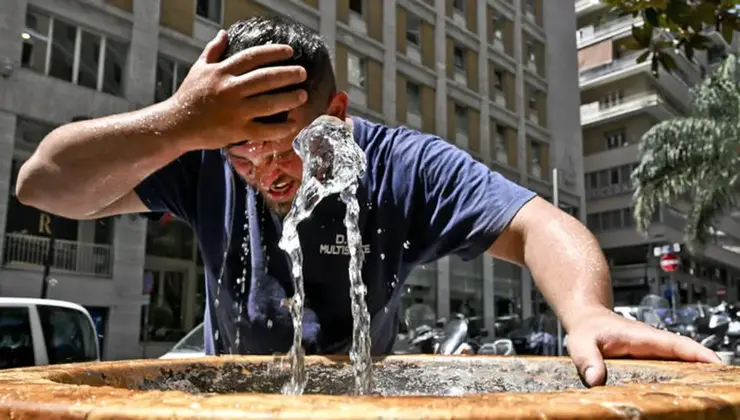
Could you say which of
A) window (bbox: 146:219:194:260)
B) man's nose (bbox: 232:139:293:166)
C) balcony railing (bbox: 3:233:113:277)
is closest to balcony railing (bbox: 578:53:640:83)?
window (bbox: 146:219:194:260)

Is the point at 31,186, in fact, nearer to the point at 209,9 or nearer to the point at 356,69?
the point at 209,9

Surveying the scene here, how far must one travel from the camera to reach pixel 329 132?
1456mm

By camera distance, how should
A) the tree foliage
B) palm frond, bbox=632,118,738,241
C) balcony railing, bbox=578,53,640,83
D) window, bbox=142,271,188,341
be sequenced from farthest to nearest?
balcony railing, bbox=578,53,640,83
palm frond, bbox=632,118,738,241
window, bbox=142,271,188,341
the tree foliage

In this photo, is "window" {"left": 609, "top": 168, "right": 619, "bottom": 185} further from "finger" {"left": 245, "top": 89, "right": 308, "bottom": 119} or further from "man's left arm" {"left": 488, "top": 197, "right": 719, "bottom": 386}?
"finger" {"left": 245, "top": 89, "right": 308, "bottom": 119}

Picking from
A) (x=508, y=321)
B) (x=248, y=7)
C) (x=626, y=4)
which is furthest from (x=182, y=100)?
(x=508, y=321)

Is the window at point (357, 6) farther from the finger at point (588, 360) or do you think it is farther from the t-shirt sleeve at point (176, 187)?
the finger at point (588, 360)

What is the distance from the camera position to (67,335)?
7348 millimetres

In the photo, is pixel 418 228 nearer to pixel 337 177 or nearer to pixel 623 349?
pixel 337 177

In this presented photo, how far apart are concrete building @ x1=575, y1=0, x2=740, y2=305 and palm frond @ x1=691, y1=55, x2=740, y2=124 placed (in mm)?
13060

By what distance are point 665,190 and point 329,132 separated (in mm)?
19833

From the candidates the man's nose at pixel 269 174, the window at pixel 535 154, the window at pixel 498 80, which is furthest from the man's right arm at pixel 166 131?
the window at pixel 535 154

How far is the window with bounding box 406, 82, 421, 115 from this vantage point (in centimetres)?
2139

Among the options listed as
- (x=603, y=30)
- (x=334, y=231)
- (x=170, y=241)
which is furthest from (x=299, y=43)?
(x=603, y=30)

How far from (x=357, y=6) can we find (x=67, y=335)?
14.7 m
